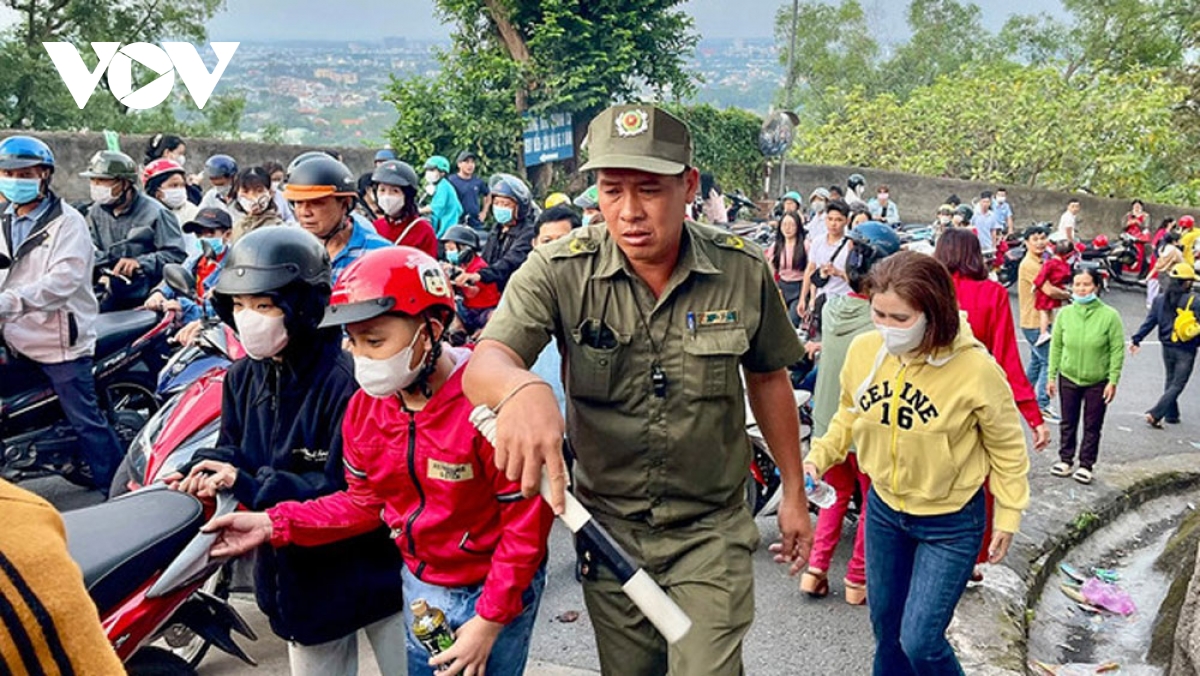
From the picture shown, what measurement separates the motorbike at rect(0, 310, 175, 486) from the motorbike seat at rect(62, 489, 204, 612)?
3.17m

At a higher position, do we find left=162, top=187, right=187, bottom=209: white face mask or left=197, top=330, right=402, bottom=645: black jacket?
left=162, top=187, right=187, bottom=209: white face mask

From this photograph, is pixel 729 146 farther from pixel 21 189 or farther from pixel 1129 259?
pixel 21 189

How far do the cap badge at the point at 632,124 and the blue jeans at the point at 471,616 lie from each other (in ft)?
3.83

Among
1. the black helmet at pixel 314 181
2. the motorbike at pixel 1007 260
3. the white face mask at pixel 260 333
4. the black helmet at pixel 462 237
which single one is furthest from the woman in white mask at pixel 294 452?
the motorbike at pixel 1007 260

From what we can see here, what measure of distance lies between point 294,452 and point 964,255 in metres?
3.54

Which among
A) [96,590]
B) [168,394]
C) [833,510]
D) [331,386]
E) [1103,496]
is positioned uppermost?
[331,386]

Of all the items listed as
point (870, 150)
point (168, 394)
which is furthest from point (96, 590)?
point (870, 150)

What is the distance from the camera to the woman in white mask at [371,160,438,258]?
610 cm

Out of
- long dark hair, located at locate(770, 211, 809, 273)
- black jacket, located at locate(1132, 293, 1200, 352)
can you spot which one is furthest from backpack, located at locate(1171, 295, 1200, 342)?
long dark hair, located at locate(770, 211, 809, 273)

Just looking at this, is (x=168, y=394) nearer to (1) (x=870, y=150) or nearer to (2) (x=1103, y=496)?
(2) (x=1103, y=496)

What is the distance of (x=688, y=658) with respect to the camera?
2.30 meters

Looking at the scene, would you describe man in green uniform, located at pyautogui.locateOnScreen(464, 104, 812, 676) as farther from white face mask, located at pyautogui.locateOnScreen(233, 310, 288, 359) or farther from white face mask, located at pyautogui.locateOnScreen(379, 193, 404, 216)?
white face mask, located at pyautogui.locateOnScreen(379, 193, 404, 216)

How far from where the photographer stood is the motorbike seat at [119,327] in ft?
18.1

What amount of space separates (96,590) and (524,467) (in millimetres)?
1235
